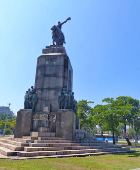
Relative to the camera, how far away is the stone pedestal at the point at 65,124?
1387 cm

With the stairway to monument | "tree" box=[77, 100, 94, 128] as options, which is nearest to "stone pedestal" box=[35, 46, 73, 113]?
the stairway to monument

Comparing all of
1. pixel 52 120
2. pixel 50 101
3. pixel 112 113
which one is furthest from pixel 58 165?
pixel 112 113

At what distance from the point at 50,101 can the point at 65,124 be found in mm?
3252

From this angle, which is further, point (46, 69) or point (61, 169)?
point (46, 69)

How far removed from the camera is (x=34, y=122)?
50.5 ft

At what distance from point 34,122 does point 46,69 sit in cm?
594

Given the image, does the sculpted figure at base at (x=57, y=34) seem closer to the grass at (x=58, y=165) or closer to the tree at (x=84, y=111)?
the grass at (x=58, y=165)

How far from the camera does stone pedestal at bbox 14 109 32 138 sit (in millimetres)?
14938

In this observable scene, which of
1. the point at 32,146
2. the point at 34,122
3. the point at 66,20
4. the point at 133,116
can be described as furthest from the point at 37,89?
the point at 133,116

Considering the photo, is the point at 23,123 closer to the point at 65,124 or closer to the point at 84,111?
the point at 65,124

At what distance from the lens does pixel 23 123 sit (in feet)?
49.9

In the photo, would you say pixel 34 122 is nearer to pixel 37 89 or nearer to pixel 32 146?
pixel 37 89

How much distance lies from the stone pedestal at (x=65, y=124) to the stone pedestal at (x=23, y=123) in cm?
286

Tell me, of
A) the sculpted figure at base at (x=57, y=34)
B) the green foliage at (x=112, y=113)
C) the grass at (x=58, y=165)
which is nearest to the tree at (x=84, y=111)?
the green foliage at (x=112, y=113)
